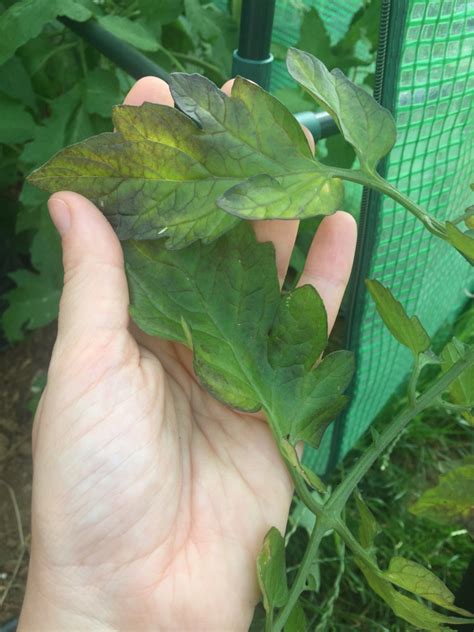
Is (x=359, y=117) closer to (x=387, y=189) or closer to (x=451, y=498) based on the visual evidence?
(x=387, y=189)

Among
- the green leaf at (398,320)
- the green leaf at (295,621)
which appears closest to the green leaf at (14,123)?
the green leaf at (398,320)

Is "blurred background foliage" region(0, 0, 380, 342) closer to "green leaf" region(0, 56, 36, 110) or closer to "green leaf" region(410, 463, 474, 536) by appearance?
"green leaf" region(0, 56, 36, 110)

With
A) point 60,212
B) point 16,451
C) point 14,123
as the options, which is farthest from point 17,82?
point 16,451

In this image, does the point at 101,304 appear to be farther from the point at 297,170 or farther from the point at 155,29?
the point at 155,29

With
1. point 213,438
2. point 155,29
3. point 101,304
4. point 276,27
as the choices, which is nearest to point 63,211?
point 101,304

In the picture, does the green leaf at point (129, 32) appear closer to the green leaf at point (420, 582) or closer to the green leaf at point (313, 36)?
the green leaf at point (313, 36)
